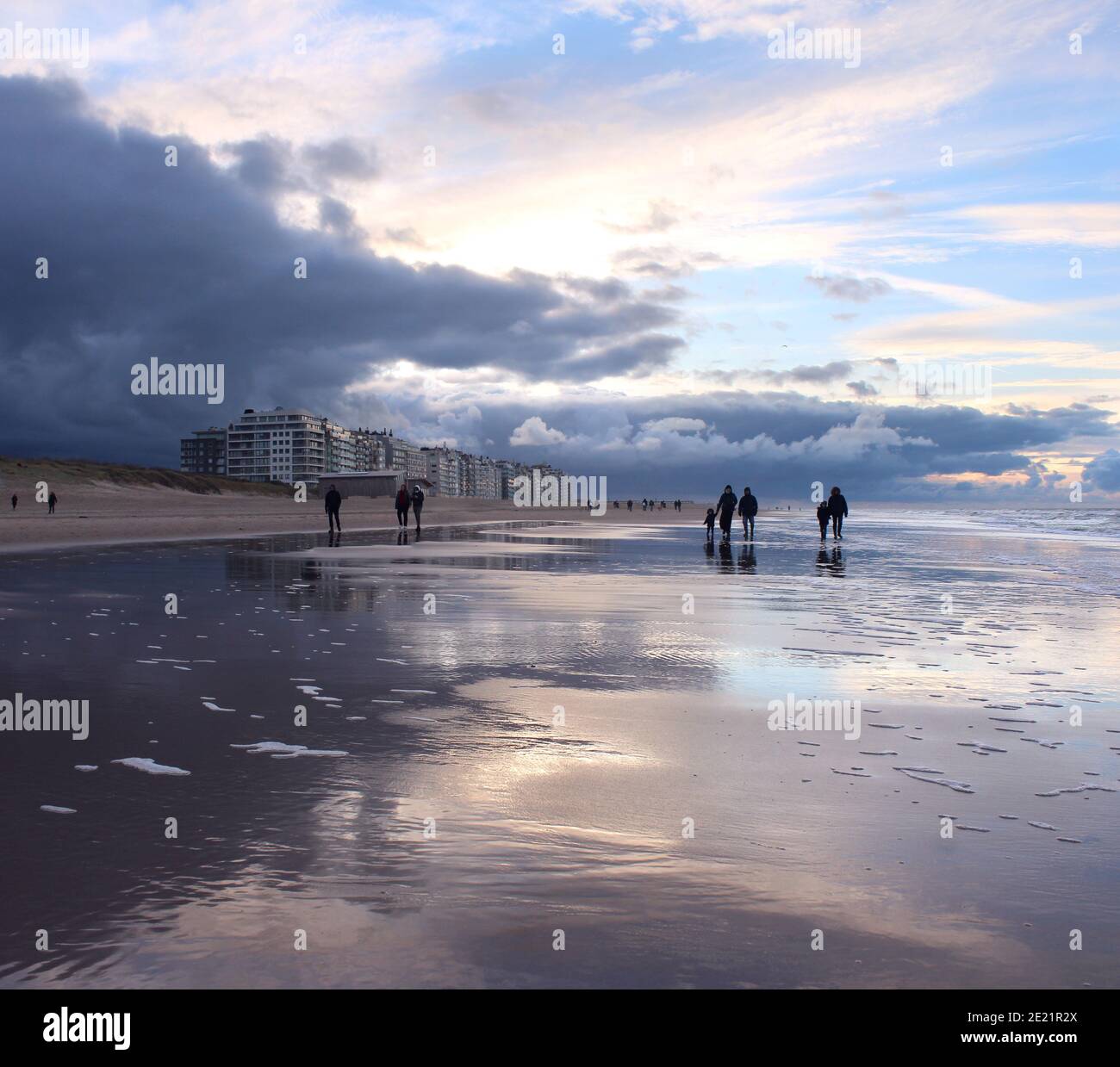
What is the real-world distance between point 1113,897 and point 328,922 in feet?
10.8

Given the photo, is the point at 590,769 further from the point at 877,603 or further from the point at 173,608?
the point at 877,603

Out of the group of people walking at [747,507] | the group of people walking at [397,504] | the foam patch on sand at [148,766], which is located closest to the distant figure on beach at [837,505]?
the group of people walking at [747,507]

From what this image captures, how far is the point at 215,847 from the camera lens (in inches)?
170

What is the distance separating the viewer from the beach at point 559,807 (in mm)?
3412

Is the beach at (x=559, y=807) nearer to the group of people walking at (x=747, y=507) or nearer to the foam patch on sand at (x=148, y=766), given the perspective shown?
the foam patch on sand at (x=148, y=766)

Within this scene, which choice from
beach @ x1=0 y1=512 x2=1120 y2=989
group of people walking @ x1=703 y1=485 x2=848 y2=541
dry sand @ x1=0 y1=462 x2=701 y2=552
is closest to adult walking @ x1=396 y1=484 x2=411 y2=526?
dry sand @ x1=0 y1=462 x2=701 y2=552

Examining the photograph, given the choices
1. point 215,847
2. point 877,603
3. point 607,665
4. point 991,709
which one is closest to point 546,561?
point 877,603

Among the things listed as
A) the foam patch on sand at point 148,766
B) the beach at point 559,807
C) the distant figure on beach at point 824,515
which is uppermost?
the distant figure on beach at point 824,515

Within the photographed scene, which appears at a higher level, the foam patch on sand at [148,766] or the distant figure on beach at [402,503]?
the distant figure on beach at [402,503]

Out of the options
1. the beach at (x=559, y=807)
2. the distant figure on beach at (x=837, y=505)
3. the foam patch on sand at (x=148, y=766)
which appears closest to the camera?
the beach at (x=559, y=807)

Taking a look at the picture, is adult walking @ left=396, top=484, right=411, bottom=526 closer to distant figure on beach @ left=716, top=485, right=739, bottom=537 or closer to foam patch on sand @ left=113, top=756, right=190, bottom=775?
distant figure on beach @ left=716, top=485, right=739, bottom=537

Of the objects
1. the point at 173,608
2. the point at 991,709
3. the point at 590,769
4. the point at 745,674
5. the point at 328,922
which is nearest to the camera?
the point at 328,922

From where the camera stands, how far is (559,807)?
5012 millimetres

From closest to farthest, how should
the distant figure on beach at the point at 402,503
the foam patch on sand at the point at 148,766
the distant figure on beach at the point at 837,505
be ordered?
the foam patch on sand at the point at 148,766
the distant figure on beach at the point at 837,505
the distant figure on beach at the point at 402,503
